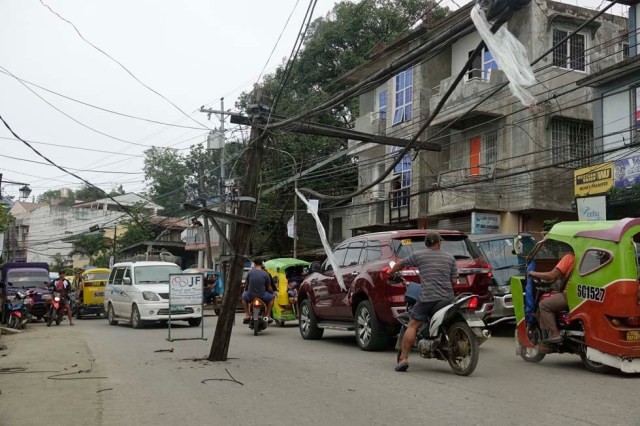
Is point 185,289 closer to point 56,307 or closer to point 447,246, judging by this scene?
point 447,246

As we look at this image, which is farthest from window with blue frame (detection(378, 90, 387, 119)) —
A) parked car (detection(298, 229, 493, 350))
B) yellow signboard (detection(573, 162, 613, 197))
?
parked car (detection(298, 229, 493, 350))

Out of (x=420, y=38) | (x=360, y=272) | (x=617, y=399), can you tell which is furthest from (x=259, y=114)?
(x=420, y=38)

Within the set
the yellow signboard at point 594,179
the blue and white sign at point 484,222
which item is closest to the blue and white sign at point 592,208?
the yellow signboard at point 594,179

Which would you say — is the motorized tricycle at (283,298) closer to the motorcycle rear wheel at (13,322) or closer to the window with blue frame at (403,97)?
the motorcycle rear wheel at (13,322)

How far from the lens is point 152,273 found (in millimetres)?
19750

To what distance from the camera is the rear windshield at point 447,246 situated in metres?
10.9

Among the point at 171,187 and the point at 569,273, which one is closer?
the point at 569,273

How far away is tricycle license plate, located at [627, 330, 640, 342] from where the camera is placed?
7879mm

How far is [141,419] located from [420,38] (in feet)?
78.4

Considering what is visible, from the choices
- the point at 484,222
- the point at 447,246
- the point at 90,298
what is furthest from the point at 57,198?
the point at 447,246

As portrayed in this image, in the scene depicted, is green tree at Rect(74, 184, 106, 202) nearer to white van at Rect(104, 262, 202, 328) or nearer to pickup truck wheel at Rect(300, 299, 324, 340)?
white van at Rect(104, 262, 202, 328)

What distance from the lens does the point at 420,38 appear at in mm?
27234

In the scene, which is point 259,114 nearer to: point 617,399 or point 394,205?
point 617,399

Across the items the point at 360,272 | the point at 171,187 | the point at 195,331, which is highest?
the point at 171,187
